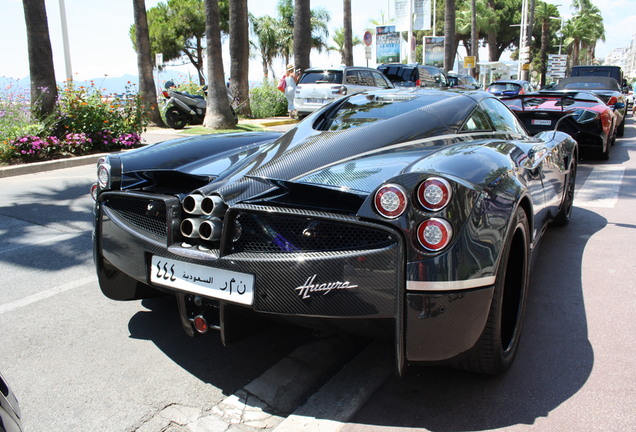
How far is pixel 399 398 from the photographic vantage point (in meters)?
2.54

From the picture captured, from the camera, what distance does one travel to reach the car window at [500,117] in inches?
148

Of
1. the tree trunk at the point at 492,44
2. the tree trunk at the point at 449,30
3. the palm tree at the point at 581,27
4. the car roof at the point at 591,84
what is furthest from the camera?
the palm tree at the point at 581,27

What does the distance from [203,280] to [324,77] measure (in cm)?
1498

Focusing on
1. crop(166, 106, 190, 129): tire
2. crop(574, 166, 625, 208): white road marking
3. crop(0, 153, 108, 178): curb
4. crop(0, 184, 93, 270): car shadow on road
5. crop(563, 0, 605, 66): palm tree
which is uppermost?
crop(563, 0, 605, 66): palm tree

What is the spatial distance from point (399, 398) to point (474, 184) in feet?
3.46

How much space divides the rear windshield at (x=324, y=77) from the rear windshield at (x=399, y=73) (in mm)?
4083

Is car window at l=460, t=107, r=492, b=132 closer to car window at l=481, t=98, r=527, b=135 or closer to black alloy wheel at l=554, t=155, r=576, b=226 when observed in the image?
car window at l=481, t=98, r=527, b=135

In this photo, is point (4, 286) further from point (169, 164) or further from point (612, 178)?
point (612, 178)

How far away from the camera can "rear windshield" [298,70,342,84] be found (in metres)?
16.6

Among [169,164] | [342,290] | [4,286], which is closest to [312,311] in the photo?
[342,290]

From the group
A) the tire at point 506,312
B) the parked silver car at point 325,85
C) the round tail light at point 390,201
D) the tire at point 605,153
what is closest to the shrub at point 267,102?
the parked silver car at point 325,85

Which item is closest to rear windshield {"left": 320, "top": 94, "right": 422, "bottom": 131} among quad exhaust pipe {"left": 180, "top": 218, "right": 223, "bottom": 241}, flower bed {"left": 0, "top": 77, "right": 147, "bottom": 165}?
quad exhaust pipe {"left": 180, "top": 218, "right": 223, "bottom": 241}

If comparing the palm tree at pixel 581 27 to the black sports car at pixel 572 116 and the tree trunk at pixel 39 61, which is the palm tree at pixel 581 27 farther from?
the tree trunk at pixel 39 61

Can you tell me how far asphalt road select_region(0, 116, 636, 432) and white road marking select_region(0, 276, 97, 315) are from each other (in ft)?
0.04
